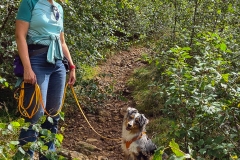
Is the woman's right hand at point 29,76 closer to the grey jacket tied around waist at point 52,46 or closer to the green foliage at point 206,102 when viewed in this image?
the grey jacket tied around waist at point 52,46

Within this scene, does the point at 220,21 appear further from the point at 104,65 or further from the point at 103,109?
the point at 104,65

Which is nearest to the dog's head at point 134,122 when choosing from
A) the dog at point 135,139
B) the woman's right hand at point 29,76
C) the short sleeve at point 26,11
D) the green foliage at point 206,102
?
the dog at point 135,139

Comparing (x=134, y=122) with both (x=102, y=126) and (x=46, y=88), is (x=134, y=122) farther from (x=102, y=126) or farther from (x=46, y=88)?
(x=102, y=126)

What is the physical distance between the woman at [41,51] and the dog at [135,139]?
987 millimetres

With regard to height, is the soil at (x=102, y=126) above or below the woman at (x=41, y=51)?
below

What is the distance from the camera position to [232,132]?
2.83 meters

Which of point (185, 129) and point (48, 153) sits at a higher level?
point (48, 153)

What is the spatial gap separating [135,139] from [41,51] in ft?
5.11

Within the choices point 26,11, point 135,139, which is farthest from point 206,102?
point 26,11

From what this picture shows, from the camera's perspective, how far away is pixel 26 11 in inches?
103

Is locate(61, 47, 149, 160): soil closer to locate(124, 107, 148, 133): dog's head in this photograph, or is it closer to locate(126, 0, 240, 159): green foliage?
locate(126, 0, 240, 159): green foliage

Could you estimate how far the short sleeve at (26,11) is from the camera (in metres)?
2.62

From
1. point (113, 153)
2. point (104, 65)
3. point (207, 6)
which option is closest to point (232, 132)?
point (113, 153)

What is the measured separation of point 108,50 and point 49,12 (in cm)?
664
